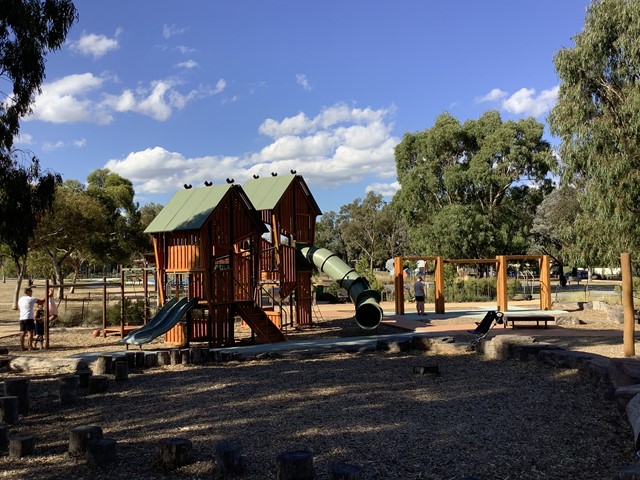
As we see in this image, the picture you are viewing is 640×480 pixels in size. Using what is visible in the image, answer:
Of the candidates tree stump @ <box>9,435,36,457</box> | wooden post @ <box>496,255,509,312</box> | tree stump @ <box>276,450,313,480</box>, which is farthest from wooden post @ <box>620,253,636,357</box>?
wooden post @ <box>496,255,509,312</box>

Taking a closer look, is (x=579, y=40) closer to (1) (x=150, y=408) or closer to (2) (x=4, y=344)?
(1) (x=150, y=408)

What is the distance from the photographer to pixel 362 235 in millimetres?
69500

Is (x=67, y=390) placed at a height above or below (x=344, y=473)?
below

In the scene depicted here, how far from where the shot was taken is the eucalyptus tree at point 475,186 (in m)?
40.6

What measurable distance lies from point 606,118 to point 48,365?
17.1 m

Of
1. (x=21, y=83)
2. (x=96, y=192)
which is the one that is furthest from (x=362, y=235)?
(x=21, y=83)

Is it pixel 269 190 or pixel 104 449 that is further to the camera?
pixel 269 190

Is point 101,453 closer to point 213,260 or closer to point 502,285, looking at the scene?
point 213,260

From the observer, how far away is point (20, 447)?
557 centimetres

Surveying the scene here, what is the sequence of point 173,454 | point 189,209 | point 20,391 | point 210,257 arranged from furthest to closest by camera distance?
1. point 189,209
2. point 210,257
3. point 20,391
4. point 173,454

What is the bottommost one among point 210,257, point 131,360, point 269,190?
point 131,360

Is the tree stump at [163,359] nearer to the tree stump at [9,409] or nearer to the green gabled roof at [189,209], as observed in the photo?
the green gabled roof at [189,209]

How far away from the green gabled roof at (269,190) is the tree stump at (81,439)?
1291cm

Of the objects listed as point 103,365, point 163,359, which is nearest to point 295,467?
point 103,365
